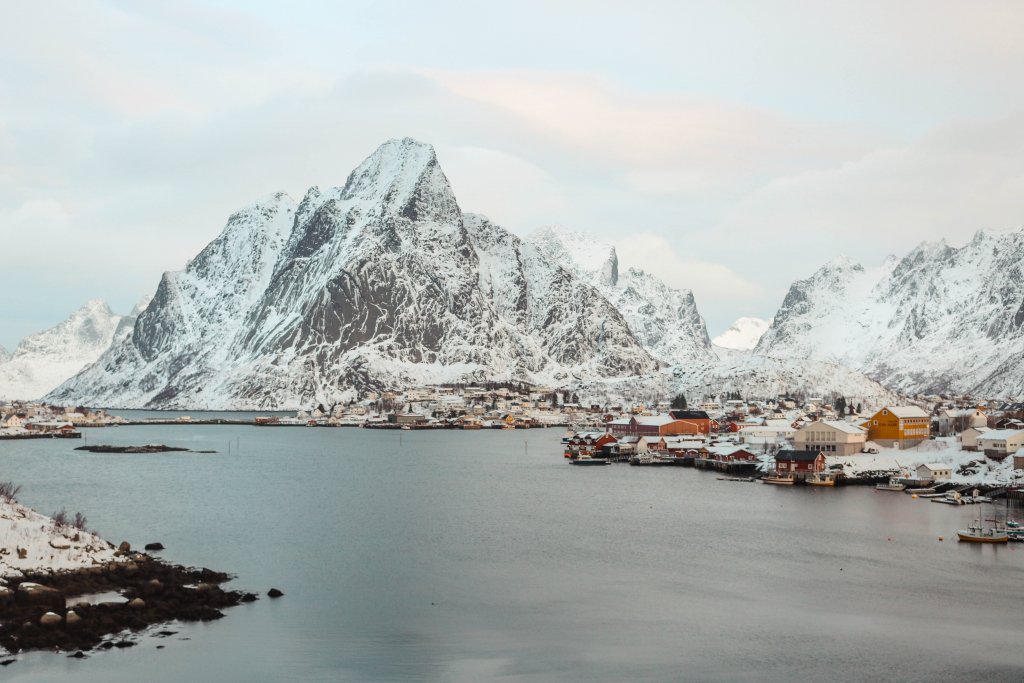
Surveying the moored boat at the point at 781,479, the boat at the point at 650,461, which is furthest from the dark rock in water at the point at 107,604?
the boat at the point at 650,461

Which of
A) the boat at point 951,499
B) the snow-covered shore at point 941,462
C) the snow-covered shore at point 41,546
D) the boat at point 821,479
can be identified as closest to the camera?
the snow-covered shore at point 41,546

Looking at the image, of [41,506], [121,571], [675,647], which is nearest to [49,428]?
[41,506]

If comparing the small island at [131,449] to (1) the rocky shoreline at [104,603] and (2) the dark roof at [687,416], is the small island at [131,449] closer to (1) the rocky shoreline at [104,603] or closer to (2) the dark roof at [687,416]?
(2) the dark roof at [687,416]

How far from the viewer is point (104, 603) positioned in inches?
1638

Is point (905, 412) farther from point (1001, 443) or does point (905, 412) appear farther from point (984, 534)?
point (984, 534)

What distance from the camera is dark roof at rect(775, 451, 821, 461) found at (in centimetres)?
10400

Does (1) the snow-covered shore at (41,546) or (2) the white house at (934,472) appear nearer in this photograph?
(1) the snow-covered shore at (41,546)

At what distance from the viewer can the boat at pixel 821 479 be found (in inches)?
3935

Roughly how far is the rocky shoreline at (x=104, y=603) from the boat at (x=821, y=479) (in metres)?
67.4

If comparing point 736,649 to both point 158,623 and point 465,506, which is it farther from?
point 465,506

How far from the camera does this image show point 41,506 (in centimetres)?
7450

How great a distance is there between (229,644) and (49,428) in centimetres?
17820

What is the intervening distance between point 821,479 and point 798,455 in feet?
15.7

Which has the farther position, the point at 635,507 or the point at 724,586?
the point at 635,507
